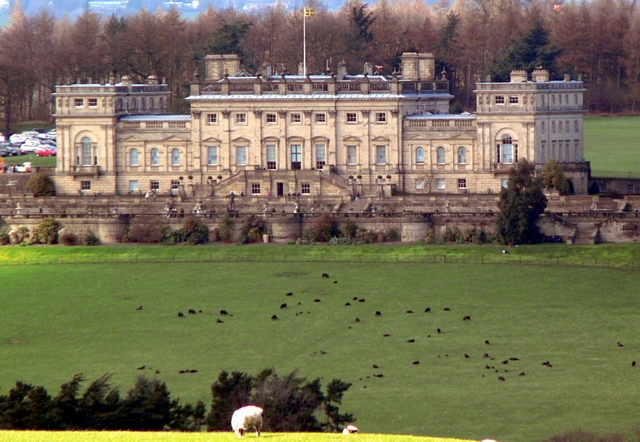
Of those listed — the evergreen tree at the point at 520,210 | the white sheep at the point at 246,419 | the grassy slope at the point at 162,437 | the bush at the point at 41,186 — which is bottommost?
the grassy slope at the point at 162,437

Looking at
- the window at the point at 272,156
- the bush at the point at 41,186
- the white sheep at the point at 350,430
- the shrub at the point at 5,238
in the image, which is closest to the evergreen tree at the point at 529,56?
the window at the point at 272,156

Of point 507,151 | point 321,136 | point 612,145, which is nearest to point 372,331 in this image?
point 507,151

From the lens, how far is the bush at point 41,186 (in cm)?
10488

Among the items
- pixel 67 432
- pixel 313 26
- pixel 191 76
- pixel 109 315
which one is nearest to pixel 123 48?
pixel 191 76

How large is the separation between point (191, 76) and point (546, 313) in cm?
7032

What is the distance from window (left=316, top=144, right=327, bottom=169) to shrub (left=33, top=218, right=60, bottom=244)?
16793mm

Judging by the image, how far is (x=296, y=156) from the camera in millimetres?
104750

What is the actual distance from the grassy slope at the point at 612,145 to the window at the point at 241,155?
1973 centimetres

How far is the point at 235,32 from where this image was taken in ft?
451

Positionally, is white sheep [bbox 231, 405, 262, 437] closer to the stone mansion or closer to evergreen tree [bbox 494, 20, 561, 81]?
the stone mansion

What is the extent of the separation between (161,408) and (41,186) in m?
54.3

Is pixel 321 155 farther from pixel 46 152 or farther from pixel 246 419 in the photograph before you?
pixel 246 419

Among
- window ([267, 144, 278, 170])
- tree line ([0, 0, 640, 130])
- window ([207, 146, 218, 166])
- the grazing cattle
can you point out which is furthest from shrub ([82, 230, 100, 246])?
the grazing cattle

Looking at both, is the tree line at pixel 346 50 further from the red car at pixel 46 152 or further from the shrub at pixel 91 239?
the shrub at pixel 91 239
